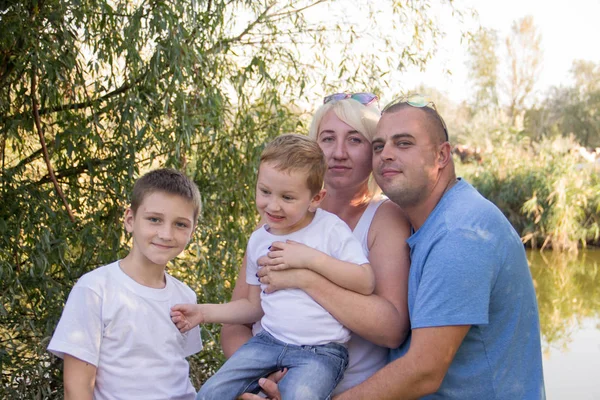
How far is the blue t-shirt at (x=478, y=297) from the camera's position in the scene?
1764 millimetres

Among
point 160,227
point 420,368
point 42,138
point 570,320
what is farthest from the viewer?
point 570,320

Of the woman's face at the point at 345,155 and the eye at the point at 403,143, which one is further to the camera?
the woman's face at the point at 345,155

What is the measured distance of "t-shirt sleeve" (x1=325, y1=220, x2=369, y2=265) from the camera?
1919 mm

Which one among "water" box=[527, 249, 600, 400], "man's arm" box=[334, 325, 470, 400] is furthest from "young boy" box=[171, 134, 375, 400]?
"water" box=[527, 249, 600, 400]

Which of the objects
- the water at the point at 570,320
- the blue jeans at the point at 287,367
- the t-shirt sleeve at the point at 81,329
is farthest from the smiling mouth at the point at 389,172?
the water at the point at 570,320

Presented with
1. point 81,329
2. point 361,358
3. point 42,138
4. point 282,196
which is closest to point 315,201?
point 282,196

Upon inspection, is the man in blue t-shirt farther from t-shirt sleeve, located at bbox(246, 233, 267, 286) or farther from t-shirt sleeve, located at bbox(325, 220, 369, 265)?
t-shirt sleeve, located at bbox(246, 233, 267, 286)

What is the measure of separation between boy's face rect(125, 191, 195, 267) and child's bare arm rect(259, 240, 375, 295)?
0.31m

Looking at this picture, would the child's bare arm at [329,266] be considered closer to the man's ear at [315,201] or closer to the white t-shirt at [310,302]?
the white t-shirt at [310,302]

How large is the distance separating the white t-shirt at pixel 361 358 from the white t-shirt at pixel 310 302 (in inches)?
4.0

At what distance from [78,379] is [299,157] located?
875 mm

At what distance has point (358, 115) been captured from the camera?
2227mm

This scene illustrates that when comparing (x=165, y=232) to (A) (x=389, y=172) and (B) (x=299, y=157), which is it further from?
(A) (x=389, y=172)

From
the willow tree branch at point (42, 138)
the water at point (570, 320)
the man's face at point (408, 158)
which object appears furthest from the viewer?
the water at point (570, 320)
